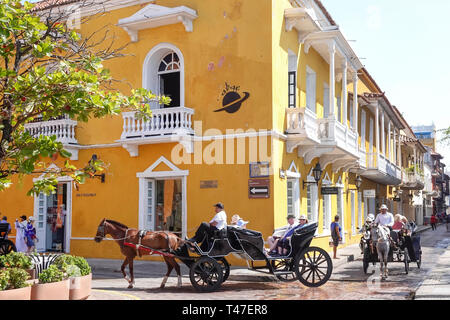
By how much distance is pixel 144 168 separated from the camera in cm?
1616

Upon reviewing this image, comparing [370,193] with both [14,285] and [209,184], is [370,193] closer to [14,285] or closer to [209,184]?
[209,184]

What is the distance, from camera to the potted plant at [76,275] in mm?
8055

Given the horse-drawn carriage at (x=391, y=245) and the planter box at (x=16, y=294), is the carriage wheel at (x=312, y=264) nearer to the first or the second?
the horse-drawn carriage at (x=391, y=245)

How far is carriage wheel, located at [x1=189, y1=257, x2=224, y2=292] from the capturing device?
35.1 feet

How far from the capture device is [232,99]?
15.1 meters

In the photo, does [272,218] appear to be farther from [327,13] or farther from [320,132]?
[327,13]

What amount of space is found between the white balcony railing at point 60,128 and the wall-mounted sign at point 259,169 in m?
6.40

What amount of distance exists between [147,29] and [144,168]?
4.59 m

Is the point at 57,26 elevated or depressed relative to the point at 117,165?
elevated

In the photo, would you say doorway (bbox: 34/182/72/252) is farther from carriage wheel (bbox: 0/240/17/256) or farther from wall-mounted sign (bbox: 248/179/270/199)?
wall-mounted sign (bbox: 248/179/270/199)

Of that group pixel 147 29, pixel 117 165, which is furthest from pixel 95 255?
pixel 147 29

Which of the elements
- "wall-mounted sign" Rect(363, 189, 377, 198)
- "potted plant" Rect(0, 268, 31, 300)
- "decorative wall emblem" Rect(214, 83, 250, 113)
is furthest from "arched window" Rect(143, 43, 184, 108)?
"wall-mounted sign" Rect(363, 189, 377, 198)

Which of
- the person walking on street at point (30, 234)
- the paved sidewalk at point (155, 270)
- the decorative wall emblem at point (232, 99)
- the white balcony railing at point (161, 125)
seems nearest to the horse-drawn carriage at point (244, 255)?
the paved sidewalk at point (155, 270)
